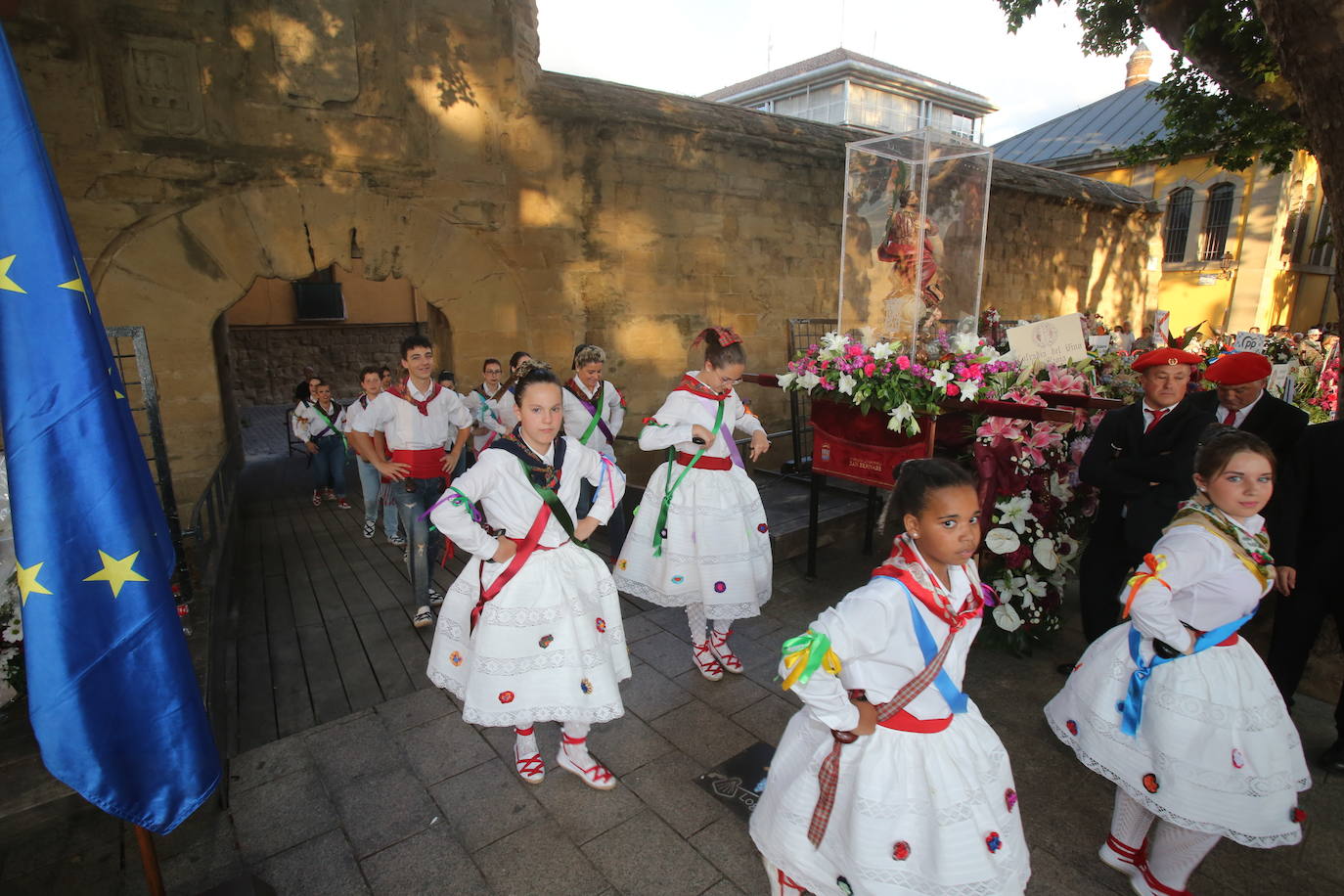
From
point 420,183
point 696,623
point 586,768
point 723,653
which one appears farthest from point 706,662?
point 420,183

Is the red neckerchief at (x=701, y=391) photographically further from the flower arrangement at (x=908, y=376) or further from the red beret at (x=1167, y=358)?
the red beret at (x=1167, y=358)

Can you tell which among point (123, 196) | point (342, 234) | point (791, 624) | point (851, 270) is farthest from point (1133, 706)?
point (123, 196)

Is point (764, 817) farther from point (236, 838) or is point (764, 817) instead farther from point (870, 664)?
point (236, 838)

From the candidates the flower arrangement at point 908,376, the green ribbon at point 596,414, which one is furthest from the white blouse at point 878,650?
the green ribbon at point 596,414

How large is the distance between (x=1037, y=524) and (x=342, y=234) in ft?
22.9

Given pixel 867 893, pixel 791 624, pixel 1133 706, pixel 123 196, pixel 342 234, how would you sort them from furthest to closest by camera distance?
pixel 342 234
pixel 123 196
pixel 791 624
pixel 1133 706
pixel 867 893

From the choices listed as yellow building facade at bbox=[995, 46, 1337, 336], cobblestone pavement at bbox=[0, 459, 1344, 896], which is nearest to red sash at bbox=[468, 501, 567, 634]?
cobblestone pavement at bbox=[0, 459, 1344, 896]

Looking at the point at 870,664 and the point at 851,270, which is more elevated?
the point at 851,270

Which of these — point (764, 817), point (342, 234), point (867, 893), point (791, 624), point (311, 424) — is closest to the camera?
point (867, 893)

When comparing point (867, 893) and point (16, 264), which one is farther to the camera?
point (867, 893)

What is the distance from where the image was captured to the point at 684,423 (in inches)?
166

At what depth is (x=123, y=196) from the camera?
6.10 metres

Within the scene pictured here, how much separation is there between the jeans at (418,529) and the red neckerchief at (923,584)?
12.3 feet

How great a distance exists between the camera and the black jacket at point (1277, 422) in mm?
3912
